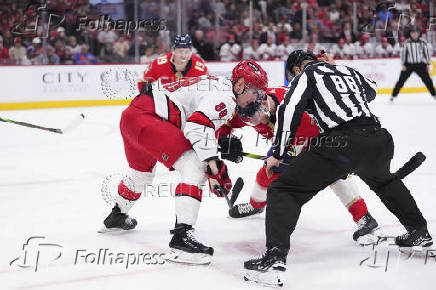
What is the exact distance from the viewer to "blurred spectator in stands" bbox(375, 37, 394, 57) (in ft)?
46.3

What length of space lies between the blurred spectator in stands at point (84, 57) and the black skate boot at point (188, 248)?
8.88 metres

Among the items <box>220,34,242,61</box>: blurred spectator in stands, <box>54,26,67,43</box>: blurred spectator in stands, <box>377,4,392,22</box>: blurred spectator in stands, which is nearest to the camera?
<box>54,26,67,43</box>: blurred spectator in stands

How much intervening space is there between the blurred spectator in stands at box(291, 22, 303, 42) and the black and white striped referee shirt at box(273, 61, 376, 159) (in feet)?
35.3

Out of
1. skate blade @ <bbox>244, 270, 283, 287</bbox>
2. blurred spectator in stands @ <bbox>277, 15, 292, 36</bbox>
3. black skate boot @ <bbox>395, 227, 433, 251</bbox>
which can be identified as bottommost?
skate blade @ <bbox>244, 270, 283, 287</bbox>

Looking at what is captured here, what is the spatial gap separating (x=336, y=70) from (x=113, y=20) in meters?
9.21

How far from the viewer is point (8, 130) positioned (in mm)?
8945

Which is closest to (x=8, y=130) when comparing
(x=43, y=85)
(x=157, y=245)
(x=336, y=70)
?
(x=43, y=85)

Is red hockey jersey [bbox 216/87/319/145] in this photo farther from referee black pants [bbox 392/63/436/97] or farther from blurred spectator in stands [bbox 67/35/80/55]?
referee black pants [bbox 392/63/436/97]

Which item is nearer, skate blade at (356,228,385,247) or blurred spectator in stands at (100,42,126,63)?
skate blade at (356,228,385,247)

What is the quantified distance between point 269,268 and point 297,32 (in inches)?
444

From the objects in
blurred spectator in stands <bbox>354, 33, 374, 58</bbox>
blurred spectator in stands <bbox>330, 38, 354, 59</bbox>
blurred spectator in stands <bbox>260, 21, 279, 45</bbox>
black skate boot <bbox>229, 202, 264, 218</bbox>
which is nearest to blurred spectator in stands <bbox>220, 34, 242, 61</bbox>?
blurred spectator in stands <bbox>260, 21, 279, 45</bbox>

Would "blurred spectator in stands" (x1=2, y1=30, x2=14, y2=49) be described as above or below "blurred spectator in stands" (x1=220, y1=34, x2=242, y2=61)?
above

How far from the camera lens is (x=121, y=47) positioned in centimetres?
1217

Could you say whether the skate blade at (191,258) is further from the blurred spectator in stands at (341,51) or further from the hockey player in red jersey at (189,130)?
the blurred spectator in stands at (341,51)
